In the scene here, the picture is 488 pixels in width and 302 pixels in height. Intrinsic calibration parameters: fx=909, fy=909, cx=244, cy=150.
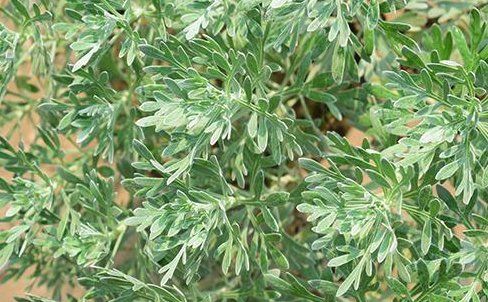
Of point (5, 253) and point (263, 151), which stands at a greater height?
point (263, 151)

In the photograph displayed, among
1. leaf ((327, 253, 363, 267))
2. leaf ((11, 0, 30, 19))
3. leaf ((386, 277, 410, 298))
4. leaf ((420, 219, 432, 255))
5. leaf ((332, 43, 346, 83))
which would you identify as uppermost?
leaf ((11, 0, 30, 19))

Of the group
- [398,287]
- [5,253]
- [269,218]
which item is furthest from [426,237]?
[5,253]

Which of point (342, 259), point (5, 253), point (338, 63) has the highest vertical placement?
point (338, 63)

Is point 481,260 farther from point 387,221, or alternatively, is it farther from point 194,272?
point 194,272

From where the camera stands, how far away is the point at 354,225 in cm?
97

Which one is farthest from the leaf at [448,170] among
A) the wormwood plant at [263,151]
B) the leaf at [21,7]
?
the leaf at [21,7]

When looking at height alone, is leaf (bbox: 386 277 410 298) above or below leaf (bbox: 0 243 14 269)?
above

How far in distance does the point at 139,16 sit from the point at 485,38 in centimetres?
43

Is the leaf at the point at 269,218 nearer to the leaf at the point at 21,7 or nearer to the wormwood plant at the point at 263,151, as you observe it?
the wormwood plant at the point at 263,151

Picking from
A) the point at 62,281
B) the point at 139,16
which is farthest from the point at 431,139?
the point at 62,281

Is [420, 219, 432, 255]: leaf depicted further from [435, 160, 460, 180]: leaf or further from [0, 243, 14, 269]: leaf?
[0, 243, 14, 269]: leaf

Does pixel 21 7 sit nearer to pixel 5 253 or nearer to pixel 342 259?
pixel 5 253

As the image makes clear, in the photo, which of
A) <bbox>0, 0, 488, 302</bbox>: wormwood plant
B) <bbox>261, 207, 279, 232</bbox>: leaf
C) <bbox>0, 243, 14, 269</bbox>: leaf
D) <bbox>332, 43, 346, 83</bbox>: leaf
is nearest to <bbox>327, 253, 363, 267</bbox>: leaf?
<bbox>0, 0, 488, 302</bbox>: wormwood plant

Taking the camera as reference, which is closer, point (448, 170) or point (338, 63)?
point (448, 170)
